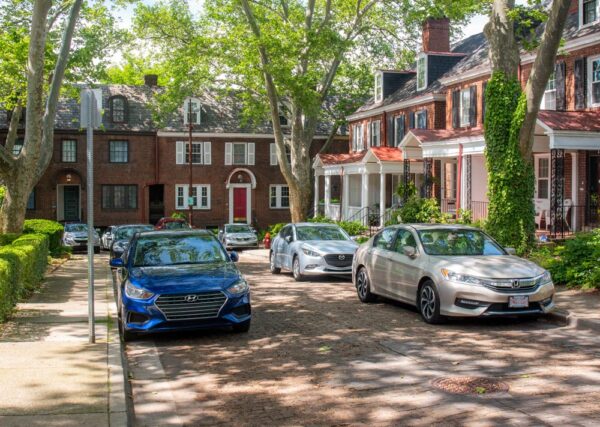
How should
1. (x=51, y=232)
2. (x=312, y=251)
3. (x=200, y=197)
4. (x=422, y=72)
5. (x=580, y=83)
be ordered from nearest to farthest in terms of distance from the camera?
(x=312, y=251) < (x=580, y=83) < (x=51, y=232) < (x=422, y=72) < (x=200, y=197)

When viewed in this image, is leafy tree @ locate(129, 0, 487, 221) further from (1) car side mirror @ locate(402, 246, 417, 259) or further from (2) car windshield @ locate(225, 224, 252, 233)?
(1) car side mirror @ locate(402, 246, 417, 259)

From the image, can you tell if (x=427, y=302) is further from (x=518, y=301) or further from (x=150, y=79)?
(x=150, y=79)

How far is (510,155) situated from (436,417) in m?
14.3

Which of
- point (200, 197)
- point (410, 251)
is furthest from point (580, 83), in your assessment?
point (200, 197)

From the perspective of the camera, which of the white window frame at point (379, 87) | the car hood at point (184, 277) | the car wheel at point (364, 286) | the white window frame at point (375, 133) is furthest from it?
the white window frame at point (379, 87)

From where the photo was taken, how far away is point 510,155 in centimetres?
1964

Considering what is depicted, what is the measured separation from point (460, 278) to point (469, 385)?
3.72 meters

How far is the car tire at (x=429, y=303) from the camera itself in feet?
A: 37.2

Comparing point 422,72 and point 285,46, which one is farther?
point 422,72

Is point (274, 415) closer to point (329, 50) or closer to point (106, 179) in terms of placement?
point (329, 50)

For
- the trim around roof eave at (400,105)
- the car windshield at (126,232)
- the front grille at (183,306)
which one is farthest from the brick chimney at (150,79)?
the front grille at (183,306)

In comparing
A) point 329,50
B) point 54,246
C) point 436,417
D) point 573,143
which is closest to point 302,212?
point 329,50

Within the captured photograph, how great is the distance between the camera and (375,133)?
41844 millimetres

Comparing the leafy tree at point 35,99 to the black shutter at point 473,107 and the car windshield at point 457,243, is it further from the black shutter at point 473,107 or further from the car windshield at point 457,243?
the black shutter at point 473,107
